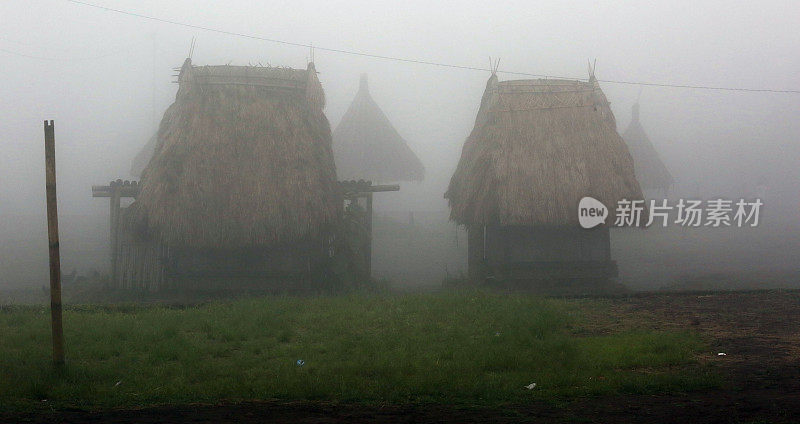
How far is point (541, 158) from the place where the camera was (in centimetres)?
1530

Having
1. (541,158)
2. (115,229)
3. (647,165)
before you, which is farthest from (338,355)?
(647,165)

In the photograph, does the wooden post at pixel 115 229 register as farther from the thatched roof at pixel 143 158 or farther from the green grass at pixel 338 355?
the thatched roof at pixel 143 158

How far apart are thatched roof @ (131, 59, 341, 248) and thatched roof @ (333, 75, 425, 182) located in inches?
335

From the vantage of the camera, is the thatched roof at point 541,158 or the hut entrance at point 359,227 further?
the thatched roof at point 541,158

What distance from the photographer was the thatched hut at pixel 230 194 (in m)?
13.5

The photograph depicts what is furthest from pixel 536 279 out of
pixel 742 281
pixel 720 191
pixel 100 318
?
pixel 720 191

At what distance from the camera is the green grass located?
6297 mm

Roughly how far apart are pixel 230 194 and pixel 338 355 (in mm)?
6583

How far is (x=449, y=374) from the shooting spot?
6.79m

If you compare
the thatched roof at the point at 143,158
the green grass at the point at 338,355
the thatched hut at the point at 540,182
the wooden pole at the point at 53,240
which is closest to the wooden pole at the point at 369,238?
the thatched hut at the point at 540,182

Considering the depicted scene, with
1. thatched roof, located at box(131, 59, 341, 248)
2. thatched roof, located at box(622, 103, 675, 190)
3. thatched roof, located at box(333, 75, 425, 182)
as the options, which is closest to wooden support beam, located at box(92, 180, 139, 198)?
thatched roof, located at box(131, 59, 341, 248)

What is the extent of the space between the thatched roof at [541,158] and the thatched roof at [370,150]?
7.63 metres

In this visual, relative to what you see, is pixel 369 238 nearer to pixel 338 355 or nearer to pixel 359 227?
pixel 359 227

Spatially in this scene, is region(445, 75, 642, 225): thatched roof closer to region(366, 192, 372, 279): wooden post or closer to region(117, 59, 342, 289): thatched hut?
region(366, 192, 372, 279): wooden post
